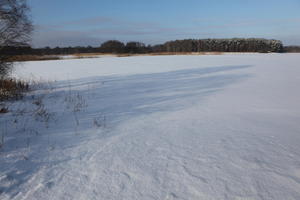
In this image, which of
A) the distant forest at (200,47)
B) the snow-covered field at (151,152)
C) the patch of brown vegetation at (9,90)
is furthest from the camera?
the distant forest at (200,47)

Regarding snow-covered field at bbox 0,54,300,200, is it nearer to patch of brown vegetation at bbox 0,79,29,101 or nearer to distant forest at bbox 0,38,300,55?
patch of brown vegetation at bbox 0,79,29,101

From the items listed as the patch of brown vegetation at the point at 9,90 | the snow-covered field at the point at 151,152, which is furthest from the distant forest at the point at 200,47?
the snow-covered field at the point at 151,152

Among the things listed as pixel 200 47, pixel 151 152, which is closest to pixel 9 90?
pixel 151 152

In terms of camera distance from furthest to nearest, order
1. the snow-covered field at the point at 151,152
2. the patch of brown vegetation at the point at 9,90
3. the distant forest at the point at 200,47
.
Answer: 1. the distant forest at the point at 200,47
2. the patch of brown vegetation at the point at 9,90
3. the snow-covered field at the point at 151,152

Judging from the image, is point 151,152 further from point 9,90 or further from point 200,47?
point 200,47

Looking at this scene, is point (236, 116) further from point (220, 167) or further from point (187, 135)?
point (220, 167)

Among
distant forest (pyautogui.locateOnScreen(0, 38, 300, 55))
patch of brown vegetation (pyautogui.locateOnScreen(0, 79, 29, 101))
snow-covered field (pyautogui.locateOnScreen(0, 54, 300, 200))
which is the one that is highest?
distant forest (pyautogui.locateOnScreen(0, 38, 300, 55))

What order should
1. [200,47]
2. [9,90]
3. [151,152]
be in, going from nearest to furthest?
[151,152] < [9,90] < [200,47]

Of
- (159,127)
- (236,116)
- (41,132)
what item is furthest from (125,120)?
(236,116)

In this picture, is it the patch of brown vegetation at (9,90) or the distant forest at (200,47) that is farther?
the distant forest at (200,47)

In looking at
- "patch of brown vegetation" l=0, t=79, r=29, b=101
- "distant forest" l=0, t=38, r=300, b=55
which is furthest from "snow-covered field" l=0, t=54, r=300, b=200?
"distant forest" l=0, t=38, r=300, b=55

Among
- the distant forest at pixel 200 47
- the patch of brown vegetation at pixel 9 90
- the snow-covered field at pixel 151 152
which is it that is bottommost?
the snow-covered field at pixel 151 152

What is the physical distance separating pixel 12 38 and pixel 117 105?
408cm

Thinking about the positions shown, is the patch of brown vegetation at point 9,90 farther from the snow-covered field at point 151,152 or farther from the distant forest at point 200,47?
the distant forest at point 200,47
